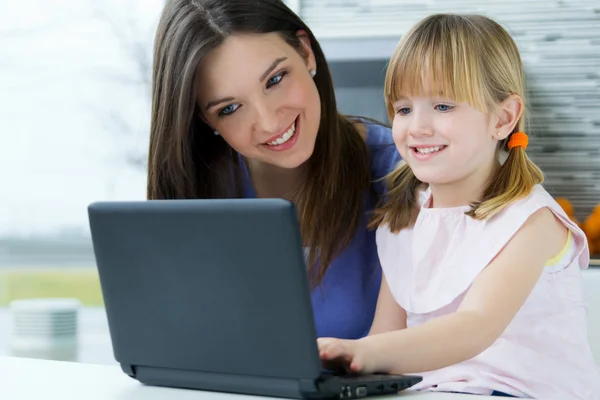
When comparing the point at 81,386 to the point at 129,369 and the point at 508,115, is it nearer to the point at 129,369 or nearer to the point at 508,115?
the point at 129,369

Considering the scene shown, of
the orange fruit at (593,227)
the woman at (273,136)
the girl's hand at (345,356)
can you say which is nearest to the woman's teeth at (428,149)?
the woman at (273,136)

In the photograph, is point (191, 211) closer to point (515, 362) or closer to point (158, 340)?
point (158, 340)

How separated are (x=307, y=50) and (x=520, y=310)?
2.16 ft

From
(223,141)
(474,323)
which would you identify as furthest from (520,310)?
(223,141)

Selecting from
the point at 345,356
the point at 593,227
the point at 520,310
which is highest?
the point at 345,356

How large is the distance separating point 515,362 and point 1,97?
9.59 ft

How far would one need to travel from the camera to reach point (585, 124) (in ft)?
8.86

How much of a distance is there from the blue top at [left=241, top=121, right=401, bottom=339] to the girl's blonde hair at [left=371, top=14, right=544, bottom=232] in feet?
0.86

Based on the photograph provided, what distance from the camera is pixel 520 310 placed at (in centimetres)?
149

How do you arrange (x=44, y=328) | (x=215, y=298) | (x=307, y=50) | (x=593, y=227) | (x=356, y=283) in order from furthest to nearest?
(x=44, y=328) → (x=593, y=227) → (x=356, y=283) → (x=307, y=50) → (x=215, y=298)

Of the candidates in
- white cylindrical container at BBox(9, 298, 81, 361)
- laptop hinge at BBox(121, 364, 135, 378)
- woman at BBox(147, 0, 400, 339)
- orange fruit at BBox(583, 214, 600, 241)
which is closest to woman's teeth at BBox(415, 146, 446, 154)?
woman at BBox(147, 0, 400, 339)

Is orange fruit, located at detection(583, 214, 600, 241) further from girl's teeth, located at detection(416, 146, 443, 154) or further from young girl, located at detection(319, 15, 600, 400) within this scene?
girl's teeth, located at detection(416, 146, 443, 154)

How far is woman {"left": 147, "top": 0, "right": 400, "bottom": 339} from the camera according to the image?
5.29ft

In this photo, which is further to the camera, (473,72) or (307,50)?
(307,50)
